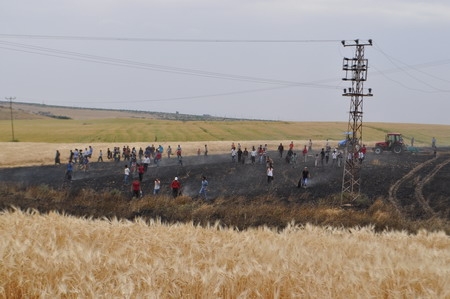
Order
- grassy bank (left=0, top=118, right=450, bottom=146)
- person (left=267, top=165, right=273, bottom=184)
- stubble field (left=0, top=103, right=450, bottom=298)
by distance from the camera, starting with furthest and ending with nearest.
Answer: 1. grassy bank (left=0, top=118, right=450, bottom=146)
2. person (left=267, top=165, right=273, bottom=184)
3. stubble field (left=0, top=103, right=450, bottom=298)

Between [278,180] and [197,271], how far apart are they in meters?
30.6

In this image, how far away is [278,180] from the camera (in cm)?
→ 3728

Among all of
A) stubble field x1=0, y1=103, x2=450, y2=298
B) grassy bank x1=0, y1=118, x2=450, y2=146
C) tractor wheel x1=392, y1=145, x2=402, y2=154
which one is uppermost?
stubble field x1=0, y1=103, x2=450, y2=298

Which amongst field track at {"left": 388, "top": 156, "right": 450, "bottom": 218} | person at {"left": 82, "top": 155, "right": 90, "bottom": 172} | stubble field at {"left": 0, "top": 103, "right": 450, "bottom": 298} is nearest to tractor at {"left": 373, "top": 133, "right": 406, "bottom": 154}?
field track at {"left": 388, "top": 156, "right": 450, "bottom": 218}

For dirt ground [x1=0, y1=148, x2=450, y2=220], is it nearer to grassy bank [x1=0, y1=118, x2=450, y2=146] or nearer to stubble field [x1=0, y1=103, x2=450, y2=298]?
stubble field [x1=0, y1=103, x2=450, y2=298]

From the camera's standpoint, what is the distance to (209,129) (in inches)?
4117

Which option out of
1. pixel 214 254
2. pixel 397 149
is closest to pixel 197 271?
pixel 214 254

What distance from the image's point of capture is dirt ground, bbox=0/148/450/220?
30047 mm

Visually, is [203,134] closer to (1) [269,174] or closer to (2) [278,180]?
(2) [278,180]

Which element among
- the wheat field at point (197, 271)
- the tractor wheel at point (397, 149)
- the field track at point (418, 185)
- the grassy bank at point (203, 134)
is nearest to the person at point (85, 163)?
the field track at point (418, 185)

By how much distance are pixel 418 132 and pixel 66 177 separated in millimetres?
88195

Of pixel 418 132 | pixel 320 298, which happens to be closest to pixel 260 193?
pixel 320 298

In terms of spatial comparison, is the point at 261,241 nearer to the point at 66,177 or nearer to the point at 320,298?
the point at 320,298

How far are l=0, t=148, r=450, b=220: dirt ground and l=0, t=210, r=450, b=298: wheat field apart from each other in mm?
13909
